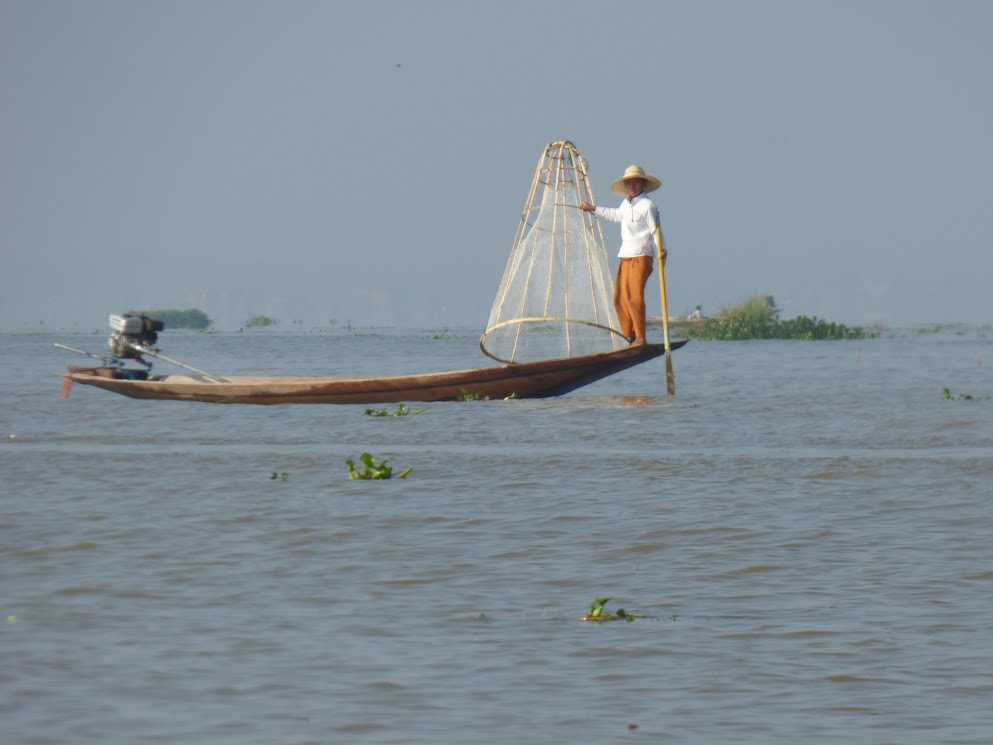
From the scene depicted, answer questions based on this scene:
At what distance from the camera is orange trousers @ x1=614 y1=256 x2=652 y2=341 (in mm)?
20141

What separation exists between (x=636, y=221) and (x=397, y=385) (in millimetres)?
3822

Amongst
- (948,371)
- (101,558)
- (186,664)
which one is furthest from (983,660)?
(948,371)

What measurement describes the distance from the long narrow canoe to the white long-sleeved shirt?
4.68 ft

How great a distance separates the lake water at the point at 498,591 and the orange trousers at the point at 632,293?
4.27 metres

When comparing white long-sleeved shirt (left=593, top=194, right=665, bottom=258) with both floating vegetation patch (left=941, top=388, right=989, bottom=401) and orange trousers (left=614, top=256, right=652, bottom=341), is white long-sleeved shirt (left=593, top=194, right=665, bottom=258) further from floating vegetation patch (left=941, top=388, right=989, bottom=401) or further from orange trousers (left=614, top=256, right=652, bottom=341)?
floating vegetation patch (left=941, top=388, right=989, bottom=401)

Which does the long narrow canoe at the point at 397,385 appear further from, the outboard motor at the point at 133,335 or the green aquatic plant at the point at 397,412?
the outboard motor at the point at 133,335

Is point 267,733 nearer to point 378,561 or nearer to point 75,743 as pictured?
point 75,743

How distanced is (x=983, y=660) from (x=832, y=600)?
1236mm

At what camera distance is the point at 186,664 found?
5879 millimetres

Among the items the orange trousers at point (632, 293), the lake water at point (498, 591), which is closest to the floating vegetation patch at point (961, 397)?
the orange trousers at point (632, 293)

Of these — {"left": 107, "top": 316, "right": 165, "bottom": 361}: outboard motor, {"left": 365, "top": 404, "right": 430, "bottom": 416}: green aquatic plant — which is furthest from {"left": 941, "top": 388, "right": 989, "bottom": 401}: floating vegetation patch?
{"left": 107, "top": 316, "right": 165, "bottom": 361}: outboard motor

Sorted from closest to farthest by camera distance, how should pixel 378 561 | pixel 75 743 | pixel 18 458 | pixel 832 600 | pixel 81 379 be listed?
pixel 75 743 < pixel 832 600 < pixel 378 561 < pixel 18 458 < pixel 81 379

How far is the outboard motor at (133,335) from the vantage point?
19.7 metres

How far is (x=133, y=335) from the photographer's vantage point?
778 inches
